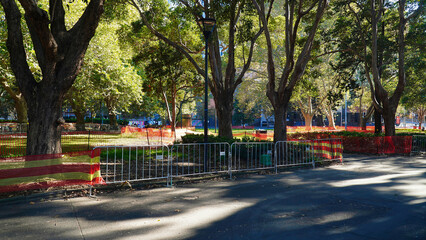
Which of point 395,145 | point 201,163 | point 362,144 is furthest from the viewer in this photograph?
point 362,144

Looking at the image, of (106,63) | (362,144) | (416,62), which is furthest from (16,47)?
(416,62)

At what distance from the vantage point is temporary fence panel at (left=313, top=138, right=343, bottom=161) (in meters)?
12.8

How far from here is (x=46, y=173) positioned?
7.78m

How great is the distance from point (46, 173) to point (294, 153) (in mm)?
9209

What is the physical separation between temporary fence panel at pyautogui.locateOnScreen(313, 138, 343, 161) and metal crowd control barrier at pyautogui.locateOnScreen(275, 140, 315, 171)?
13.2 inches

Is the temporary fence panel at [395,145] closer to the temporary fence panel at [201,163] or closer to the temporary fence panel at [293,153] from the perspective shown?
the temporary fence panel at [293,153]

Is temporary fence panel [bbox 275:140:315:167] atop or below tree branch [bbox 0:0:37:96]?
below

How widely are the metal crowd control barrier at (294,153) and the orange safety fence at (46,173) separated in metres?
6.69

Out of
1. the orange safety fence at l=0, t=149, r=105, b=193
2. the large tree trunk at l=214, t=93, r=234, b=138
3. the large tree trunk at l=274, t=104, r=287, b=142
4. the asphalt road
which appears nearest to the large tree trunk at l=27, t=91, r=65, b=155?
the orange safety fence at l=0, t=149, r=105, b=193

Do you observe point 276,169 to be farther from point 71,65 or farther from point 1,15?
point 1,15

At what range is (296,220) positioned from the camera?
5559mm

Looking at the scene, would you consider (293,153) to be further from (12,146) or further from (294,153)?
(12,146)

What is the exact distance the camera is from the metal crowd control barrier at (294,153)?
11.5 m

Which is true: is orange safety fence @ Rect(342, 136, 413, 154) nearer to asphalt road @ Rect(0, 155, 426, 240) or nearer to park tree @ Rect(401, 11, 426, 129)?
park tree @ Rect(401, 11, 426, 129)
